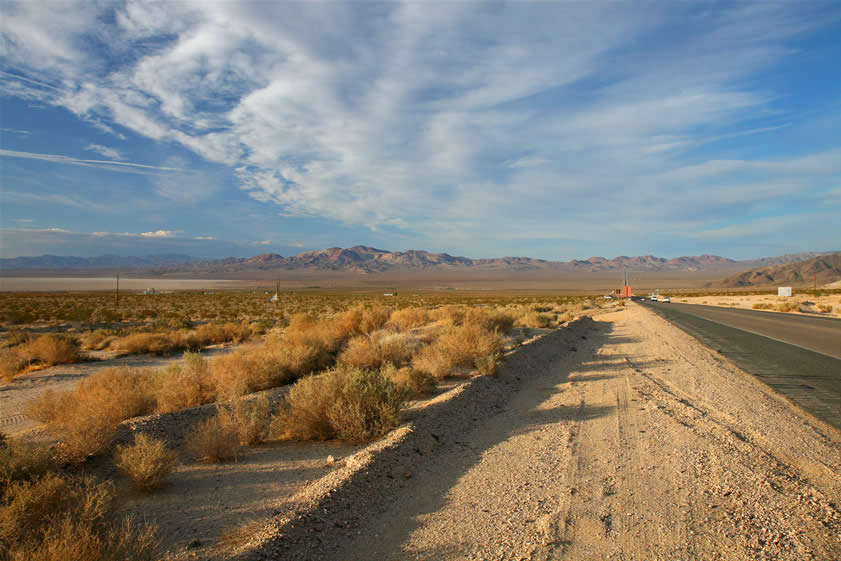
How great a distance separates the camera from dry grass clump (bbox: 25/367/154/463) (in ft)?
19.9

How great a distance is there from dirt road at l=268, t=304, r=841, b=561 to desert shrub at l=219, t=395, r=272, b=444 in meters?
2.38

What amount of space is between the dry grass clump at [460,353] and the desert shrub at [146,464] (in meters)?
6.90

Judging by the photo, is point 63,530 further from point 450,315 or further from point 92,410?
point 450,315

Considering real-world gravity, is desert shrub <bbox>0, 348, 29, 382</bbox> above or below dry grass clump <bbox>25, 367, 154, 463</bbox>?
below

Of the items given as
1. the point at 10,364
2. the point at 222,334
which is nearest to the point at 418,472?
the point at 10,364

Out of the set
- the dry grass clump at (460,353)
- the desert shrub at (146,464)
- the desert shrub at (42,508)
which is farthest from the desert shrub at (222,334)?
the desert shrub at (42,508)

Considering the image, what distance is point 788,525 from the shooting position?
4.32m

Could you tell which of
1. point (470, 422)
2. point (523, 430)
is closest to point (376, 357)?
point (470, 422)

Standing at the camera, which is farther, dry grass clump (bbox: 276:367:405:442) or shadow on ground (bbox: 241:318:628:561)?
dry grass clump (bbox: 276:367:405:442)

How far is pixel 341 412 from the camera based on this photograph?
23.9ft

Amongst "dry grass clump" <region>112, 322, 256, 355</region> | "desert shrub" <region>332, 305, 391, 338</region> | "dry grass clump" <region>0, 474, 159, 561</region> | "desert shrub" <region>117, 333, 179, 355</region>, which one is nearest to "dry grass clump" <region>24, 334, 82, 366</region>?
"desert shrub" <region>117, 333, 179, 355</region>

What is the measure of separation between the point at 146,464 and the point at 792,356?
17.2 meters

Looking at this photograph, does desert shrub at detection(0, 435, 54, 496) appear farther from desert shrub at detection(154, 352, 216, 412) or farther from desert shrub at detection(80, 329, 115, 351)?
desert shrub at detection(80, 329, 115, 351)

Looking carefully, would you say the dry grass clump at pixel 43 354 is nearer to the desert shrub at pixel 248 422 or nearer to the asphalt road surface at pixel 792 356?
the desert shrub at pixel 248 422
